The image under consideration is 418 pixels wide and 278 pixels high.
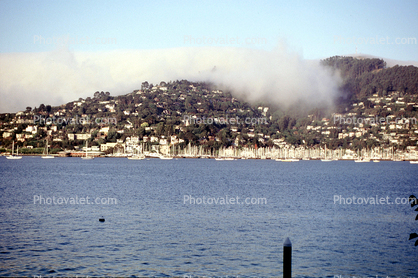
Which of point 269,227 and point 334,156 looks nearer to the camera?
point 269,227

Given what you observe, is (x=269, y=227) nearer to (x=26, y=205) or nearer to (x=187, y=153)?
(x=26, y=205)

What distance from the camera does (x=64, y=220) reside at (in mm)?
24766

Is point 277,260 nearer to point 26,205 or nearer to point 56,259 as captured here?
point 56,259

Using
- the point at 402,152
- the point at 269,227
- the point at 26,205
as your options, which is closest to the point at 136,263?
the point at 269,227

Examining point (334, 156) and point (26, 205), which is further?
point (334, 156)

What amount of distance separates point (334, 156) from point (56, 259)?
615ft

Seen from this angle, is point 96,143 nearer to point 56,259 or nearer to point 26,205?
point 26,205

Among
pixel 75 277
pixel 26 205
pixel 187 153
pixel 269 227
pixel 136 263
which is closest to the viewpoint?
pixel 75 277

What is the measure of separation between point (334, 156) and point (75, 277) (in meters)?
189

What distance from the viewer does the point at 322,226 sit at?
25062 millimetres

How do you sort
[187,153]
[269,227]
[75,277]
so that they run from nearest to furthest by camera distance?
1. [75,277]
2. [269,227]
3. [187,153]

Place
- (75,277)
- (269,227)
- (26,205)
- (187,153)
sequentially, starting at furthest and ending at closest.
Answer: (187,153) < (26,205) < (269,227) < (75,277)

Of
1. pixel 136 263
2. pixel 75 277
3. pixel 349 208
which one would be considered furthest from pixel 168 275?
pixel 349 208

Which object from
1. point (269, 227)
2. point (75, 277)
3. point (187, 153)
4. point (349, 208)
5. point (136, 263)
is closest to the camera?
point (75, 277)
